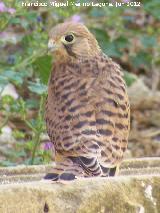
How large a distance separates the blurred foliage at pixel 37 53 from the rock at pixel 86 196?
173cm

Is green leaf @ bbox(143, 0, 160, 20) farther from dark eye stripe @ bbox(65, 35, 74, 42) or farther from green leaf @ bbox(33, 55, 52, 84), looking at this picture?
dark eye stripe @ bbox(65, 35, 74, 42)

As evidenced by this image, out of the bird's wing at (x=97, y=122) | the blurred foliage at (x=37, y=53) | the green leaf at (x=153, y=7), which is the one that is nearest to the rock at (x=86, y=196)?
the bird's wing at (x=97, y=122)

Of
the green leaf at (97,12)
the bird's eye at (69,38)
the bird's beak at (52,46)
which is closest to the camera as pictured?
the bird's beak at (52,46)

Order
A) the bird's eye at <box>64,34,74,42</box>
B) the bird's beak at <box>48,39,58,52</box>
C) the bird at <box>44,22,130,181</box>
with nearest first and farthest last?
the bird at <box>44,22,130,181</box> → the bird's beak at <box>48,39,58,52</box> → the bird's eye at <box>64,34,74,42</box>

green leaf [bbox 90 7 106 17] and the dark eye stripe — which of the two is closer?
the dark eye stripe

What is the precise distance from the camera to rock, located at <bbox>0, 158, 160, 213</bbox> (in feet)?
12.8

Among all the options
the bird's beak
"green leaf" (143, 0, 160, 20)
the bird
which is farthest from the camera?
"green leaf" (143, 0, 160, 20)

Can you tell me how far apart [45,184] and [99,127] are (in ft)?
2.34

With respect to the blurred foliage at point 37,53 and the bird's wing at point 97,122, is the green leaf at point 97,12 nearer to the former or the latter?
the blurred foliage at point 37,53

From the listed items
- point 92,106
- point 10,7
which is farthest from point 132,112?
point 92,106

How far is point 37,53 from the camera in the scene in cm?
637

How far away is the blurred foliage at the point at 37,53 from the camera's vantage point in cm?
600

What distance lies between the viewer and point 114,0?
794 centimetres

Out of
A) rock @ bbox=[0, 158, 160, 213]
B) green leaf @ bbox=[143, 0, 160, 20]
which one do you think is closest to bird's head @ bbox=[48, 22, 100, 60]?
rock @ bbox=[0, 158, 160, 213]
